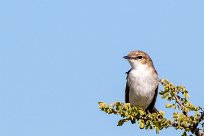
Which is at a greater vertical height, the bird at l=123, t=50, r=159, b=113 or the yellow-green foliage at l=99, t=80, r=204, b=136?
the bird at l=123, t=50, r=159, b=113

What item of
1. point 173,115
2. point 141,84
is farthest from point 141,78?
point 173,115

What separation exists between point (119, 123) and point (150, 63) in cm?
592

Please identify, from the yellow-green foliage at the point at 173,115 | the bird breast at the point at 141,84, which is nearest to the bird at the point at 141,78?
the bird breast at the point at 141,84

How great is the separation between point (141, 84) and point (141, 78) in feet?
0.66

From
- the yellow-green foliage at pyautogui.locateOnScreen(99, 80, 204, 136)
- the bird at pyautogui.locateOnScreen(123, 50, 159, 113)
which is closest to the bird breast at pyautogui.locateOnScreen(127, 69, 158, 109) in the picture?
the bird at pyautogui.locateOnScreen(123, 50, 159, 113)

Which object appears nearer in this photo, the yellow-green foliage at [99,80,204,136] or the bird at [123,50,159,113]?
the yellow-green foliage at [99,80,204,136]

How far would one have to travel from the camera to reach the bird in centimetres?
1275

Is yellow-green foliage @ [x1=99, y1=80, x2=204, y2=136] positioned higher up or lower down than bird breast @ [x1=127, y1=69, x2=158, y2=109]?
lower down

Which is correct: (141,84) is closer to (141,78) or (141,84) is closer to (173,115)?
(141,78)

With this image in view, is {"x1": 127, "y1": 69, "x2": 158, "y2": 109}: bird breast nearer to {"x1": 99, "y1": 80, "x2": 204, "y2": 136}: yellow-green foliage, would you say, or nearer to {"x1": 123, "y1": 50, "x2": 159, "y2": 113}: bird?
{"x1": 123, "y1": 50, "x2": 159, "y2": 113}: bird

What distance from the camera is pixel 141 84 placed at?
42.0 feet

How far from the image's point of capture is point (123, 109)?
6.66m

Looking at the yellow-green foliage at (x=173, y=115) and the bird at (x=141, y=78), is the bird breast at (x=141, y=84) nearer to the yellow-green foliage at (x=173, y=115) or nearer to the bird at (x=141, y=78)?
the bird at (x=141, y=78)

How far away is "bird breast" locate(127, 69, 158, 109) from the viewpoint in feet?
41.7
